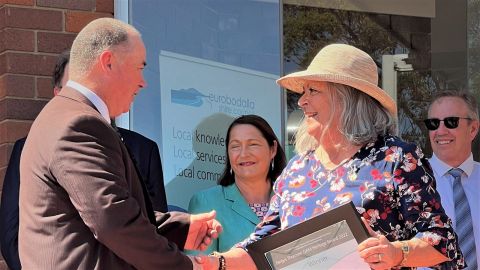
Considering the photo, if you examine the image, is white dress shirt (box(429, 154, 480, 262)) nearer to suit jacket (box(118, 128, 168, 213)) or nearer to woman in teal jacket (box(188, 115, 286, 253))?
woman in teal jacket (box(188, 115, 286, 253))

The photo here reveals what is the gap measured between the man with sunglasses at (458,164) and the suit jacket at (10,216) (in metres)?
2.64

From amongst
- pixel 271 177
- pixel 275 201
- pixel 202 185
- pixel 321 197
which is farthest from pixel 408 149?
pixel 202 185

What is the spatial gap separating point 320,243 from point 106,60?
3.51 feet

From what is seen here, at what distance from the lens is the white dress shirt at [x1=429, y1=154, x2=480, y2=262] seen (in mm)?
5840

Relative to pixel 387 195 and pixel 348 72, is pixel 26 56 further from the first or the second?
pixel 387 195

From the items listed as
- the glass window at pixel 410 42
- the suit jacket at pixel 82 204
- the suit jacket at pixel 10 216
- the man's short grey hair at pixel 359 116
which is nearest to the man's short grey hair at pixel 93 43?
the suit jacket at pixel 82 204

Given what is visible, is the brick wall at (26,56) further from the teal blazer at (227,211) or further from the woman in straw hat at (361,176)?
the woman in straw hat at (361,176)

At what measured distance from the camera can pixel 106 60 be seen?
11.2 ft

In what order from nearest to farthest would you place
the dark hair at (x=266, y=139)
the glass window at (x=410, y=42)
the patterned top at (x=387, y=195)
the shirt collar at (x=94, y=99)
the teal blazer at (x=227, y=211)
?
the shirt collar at (x=94, y=99), the patterned top at (x=387, y=195), the teal blazer at (x=227, y=211), the dark hair at (x=266, y=139), the glass window at (x=410, y=42)

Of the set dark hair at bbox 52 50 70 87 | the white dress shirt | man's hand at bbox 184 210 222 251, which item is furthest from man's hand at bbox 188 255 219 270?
the white dress shirt

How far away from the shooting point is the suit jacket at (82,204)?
10.3 ft

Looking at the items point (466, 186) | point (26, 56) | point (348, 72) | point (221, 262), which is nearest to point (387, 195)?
point (348, 72)

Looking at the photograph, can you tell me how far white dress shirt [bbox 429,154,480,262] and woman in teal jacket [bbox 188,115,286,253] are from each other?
1.05 meters

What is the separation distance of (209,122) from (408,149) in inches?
101
